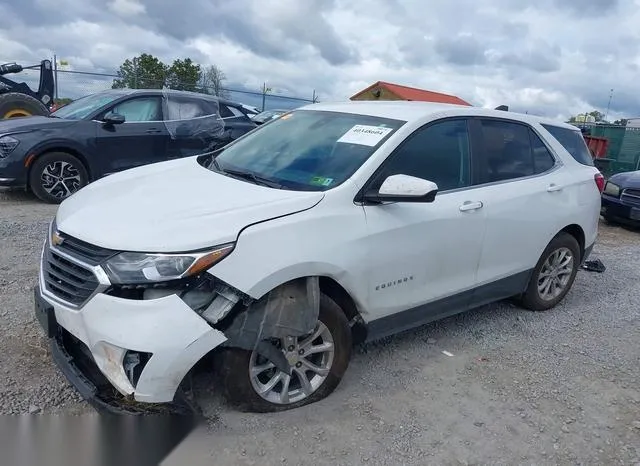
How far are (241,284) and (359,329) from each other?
964 mm

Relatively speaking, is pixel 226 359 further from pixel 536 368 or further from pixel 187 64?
pixel 187 64

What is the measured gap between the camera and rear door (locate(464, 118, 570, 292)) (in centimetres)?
390

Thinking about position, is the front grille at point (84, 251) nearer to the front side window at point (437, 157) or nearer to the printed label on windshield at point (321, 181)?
the printed label on windshield at point (321, 181)

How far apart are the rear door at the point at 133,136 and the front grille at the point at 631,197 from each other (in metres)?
7.23

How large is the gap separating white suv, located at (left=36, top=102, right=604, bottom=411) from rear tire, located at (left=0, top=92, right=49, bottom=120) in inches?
301

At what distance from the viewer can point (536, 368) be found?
3.78 metres

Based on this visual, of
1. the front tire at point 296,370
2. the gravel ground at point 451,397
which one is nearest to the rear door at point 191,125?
the gravel ground at point 451,397

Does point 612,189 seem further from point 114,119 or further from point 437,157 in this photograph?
point 114,119

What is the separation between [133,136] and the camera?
7969 mm

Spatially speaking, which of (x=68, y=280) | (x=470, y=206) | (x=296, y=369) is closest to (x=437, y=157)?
(x=470, y=206)

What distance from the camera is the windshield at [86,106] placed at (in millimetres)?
7832

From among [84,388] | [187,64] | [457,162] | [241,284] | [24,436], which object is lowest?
[24,436]

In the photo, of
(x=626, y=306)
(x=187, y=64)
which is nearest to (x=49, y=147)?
(x=626, y=306)

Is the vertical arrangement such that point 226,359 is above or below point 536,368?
above
